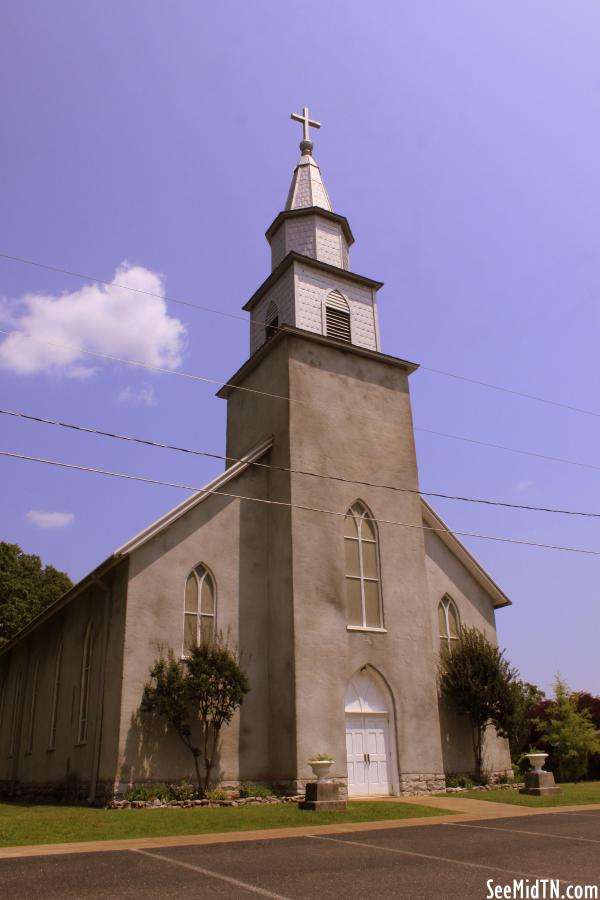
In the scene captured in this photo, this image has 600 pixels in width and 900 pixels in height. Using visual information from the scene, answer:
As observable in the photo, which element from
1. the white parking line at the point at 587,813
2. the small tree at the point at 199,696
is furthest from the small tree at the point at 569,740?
the small tree at the point at 199,696

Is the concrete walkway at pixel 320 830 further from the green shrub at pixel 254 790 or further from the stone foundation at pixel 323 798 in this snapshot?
the green shrub at pixel 254 790

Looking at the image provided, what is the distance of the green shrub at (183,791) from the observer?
717 inches

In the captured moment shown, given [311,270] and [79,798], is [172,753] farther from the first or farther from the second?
[311,270]

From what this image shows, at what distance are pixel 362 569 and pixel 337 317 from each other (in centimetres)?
902

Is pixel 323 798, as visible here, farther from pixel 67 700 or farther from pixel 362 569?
pixel 67 700

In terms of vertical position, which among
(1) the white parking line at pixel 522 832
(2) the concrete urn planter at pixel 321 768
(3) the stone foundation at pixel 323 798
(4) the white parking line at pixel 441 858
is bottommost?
(4) the white parking line at pixel 441 858

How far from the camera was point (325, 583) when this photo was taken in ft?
69.6

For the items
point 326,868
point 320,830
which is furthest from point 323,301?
point 326,868

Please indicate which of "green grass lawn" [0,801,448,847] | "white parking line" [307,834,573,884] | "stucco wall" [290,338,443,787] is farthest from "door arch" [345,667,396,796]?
"white parking line" [307,834,573,884]

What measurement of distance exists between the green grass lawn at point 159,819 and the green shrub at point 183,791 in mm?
719

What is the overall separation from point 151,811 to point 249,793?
3.06 metres

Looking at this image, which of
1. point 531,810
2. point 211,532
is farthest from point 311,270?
point 531,810

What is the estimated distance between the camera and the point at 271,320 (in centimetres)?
2695

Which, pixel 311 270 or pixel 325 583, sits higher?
pixel 311 270
